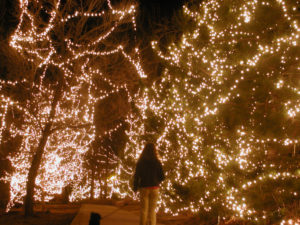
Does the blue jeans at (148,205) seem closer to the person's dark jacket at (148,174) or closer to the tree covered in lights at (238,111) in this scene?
the person's dark jacket at (148,174)

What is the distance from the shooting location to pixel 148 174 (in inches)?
219

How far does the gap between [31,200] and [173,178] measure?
5184mm

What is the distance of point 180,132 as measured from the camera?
23.2 feet

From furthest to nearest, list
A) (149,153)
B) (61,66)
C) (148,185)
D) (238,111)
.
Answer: (61,66)
(149,153)
(148,185)
(238,111)

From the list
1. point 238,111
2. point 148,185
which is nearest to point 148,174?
point 148,185

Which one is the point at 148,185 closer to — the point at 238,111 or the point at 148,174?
the point at 148,174

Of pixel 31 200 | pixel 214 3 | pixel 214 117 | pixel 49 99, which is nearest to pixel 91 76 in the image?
pixel 49 99

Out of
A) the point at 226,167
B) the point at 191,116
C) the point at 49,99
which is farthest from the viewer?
the point at 49,99

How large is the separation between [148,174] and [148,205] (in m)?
0.56

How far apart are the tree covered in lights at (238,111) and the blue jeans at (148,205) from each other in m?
0.99

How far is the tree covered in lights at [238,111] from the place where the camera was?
5.00m

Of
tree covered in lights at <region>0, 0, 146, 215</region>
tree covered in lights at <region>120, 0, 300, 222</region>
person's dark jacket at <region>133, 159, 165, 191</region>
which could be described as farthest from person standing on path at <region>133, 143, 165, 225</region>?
tree covered in lights at <region>0, 0, 146, 215</region>

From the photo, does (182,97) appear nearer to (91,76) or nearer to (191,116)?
(191,116)

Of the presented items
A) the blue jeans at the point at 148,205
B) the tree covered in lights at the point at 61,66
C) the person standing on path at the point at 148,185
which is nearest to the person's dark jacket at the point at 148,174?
the person standing on path at the point at 148,185
